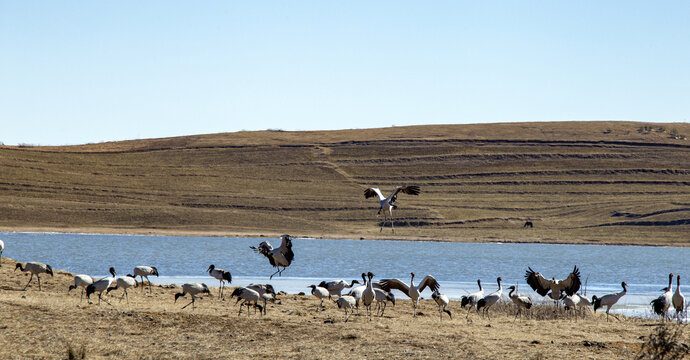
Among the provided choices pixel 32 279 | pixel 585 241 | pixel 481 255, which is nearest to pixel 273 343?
pixel 32 279

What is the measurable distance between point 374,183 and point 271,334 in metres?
79.6

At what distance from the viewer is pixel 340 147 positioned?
112 metres

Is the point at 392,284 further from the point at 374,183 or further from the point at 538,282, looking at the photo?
the point at 374,183

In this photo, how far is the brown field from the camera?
13359 mm

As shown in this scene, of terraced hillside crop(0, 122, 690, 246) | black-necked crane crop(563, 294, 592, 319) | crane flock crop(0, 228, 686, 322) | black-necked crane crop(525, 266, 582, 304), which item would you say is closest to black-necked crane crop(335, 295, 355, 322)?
crane flock crop(0, 228, 686, 322)

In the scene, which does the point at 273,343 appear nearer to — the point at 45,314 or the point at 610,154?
the point at 45,314

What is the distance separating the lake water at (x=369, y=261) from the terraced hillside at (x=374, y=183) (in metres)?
7.79

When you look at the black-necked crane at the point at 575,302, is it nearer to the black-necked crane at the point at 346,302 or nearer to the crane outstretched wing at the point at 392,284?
the crane outstretched wing at the point at 392,284

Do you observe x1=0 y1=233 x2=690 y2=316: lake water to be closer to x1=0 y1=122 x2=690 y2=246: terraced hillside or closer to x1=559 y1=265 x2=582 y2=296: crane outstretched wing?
x1=559 y1=265 x2=582 y2=296: crane outstretched wing

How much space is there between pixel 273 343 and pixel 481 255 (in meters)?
41.3

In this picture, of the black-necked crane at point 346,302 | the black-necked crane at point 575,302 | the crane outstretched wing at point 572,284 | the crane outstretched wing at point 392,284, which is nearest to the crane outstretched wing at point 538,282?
the crane outstretched wing at point 572,284

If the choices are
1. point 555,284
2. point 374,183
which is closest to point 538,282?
point 555,284

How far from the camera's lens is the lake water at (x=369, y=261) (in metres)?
32.7

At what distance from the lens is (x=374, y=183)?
94.5m
